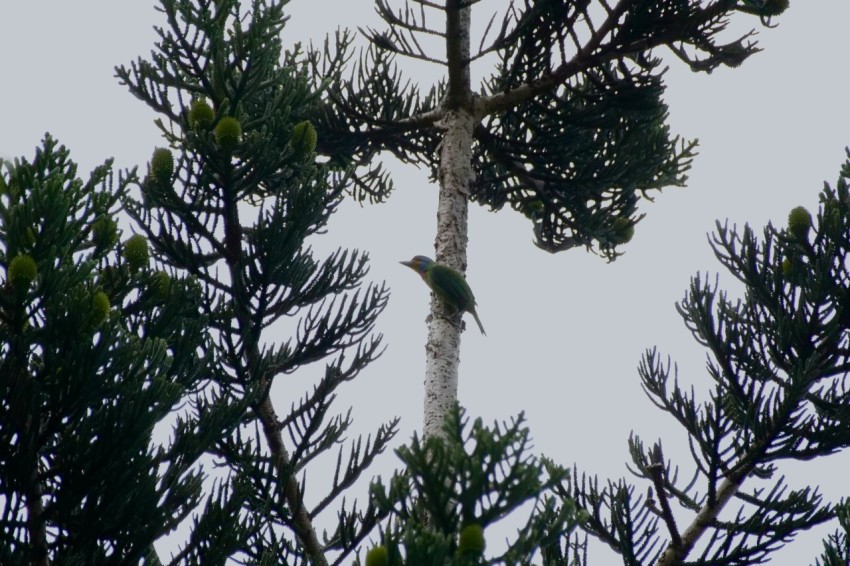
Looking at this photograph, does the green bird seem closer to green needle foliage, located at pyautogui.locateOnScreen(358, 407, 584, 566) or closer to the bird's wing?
the bird's wing

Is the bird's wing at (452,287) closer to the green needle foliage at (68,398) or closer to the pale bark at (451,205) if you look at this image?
the pale bark at (451,205)

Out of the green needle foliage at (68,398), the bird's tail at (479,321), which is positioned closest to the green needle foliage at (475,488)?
the green needle foliage at (68,398)

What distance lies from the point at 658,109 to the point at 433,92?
56.0 inches

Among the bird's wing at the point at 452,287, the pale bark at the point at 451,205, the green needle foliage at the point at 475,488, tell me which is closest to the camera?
the green needle foliage at the point at 475,488

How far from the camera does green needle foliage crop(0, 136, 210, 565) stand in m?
3.37

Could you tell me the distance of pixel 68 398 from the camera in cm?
343

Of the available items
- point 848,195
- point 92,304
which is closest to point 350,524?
point 92,304

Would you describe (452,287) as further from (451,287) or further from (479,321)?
(479,321)

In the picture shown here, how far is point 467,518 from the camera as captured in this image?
9.06ft

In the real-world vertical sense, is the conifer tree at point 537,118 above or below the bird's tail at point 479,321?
above

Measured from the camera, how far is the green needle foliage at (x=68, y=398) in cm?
337

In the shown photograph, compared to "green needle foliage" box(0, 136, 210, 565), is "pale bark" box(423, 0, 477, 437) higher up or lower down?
higher up

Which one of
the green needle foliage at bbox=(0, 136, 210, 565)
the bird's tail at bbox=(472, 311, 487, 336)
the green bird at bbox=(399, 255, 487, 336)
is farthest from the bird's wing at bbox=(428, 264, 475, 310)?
the green needle foliage at bbox=(0, 136, 210, 565)

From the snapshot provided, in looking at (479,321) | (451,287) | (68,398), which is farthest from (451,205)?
(68,398)
